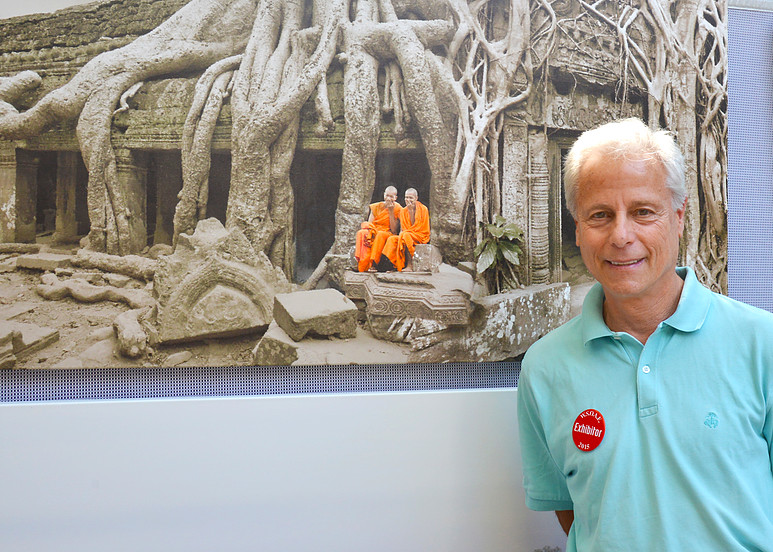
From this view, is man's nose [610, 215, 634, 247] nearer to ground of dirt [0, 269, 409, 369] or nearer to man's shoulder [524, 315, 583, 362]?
man's shoulder [524, 315, 583, 362]

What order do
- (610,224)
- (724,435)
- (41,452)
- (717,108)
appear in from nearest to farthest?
1. (724,435)
2. (610,224)
3. (41,452)
4. (717,108)

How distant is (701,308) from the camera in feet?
4.20

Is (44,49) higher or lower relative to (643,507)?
higher

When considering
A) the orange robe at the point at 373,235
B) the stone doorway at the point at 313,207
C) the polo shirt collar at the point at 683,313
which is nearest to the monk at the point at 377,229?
the orange robe at the point at 373,235

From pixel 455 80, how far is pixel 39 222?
1957mm

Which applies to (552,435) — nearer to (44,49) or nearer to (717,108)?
(717,108)

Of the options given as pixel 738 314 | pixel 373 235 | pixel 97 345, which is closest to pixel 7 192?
pixel 97 345

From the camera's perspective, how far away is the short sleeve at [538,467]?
154 cm

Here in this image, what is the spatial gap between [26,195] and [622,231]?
2.36m

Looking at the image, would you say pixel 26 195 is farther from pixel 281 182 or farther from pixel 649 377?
pixel 649 377

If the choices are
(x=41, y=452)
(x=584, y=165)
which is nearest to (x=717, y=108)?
(x=584, y=165)

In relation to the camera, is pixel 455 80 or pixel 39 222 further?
pixel 455 80

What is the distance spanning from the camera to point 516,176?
8.34 ft

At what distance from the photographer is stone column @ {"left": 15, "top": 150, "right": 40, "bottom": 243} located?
2.24 m
